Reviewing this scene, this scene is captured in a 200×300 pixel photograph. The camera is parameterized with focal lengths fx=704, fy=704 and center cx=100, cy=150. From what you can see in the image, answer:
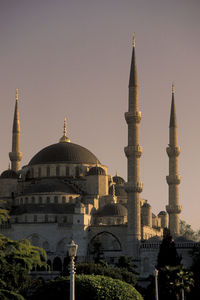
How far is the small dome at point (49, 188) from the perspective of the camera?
73.0 metres

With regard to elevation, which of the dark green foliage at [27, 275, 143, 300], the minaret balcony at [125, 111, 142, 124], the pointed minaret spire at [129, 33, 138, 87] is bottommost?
the dark green foliage at [27, 275, 143, 300]

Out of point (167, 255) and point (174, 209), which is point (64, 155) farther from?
point (167, 255)

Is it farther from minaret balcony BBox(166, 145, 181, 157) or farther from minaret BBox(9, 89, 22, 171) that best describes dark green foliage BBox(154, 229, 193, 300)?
minaret BBox(9, 89, 22, 171)

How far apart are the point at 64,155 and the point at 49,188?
721 centimetres

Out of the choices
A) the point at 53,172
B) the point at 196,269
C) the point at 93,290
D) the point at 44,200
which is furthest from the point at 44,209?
the point at 93,290

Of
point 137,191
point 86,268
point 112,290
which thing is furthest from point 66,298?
point 137,191

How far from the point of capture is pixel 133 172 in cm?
6644

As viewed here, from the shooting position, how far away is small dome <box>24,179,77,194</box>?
240 ft

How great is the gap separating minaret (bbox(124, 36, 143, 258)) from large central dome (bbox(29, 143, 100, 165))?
1302 centimetres

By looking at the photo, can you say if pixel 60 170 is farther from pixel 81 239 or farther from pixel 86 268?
pixel 86 268

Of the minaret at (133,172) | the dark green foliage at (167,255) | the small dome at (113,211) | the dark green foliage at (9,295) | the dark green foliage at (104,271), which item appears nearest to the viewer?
the dark green foliage at (9,295)

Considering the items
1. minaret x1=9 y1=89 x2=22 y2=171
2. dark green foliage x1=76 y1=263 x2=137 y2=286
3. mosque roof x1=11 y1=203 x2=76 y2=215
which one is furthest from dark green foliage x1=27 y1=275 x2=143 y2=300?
minaret x1=9 y1=89 x2=22 y2=171

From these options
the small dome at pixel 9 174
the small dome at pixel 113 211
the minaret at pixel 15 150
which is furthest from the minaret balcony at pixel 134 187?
the minaret at pixel 15 150

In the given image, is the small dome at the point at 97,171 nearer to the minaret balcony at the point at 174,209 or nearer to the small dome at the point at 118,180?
the minaret balcony at the point at 174,209
